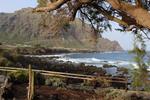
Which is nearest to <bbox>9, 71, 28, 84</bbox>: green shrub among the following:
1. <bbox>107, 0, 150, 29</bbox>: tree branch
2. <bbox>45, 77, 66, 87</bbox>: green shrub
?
<bbox>45, 77, 66, 87</bbox>: green shrub

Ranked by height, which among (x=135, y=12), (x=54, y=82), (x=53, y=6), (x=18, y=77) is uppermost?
(x=53, y=6)

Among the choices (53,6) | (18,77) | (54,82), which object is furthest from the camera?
(54,82)

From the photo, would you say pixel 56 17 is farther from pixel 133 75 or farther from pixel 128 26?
pixel 133 75

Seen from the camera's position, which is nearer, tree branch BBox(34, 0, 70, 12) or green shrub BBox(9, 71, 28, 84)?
tree branch BBox(34, 0, 70, 12)

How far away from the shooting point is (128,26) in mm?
13406

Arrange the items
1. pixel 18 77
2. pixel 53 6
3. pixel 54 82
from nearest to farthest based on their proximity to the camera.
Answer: pixel 53 6, pixel 18 77, pixel 54 82

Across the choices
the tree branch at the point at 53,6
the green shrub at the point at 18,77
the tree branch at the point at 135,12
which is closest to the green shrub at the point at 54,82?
the green shrub at the point at 18,77

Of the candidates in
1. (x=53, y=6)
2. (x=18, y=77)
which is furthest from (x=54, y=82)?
(x=53, y=6)

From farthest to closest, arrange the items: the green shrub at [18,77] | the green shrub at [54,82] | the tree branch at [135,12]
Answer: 1. the green shrub at [54,82]
2. the green shrub at [18,77]
3. the tree branch at [135,12]

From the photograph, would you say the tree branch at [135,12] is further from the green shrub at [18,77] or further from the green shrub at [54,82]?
the green shrub at [54,82]

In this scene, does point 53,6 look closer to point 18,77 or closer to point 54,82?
point 18,77

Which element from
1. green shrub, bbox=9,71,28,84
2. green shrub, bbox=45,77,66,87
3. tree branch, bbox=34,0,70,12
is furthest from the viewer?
green shrub, bbox=45,77,66,87

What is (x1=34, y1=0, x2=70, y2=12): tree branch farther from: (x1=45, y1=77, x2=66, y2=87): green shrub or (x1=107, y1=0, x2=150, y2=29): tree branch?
(x1=45, y1=77, x2=66, y2=87): green shrub

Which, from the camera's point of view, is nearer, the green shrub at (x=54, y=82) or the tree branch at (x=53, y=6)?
the tree branch at (x=53, y=6)
